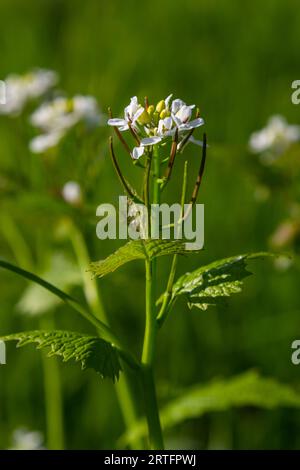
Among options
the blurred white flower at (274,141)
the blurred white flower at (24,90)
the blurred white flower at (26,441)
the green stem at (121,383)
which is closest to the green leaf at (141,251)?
the green stem at (121,383)

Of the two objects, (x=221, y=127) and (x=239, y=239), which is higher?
(x=221, y=127)

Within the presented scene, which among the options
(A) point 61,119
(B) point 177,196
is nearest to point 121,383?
(A) point 61,119

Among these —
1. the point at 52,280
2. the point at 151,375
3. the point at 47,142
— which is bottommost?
the point at 151,375

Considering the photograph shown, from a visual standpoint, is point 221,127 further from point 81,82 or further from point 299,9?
point 299,9

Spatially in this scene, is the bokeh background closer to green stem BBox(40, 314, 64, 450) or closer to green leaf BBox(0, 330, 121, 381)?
green stem BBox(40, 314, 64, 450)

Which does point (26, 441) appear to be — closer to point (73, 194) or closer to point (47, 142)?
point (73, 194)

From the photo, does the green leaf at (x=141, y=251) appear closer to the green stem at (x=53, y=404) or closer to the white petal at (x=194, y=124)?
the white petal at (x=194, y=124)
